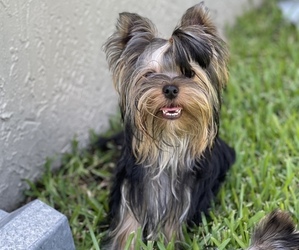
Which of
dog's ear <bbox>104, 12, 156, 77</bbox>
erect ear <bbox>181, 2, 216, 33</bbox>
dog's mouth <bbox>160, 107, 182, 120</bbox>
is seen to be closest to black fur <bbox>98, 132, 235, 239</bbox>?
dog's mouth <bbox>160, 107, 182, 120</bbox>

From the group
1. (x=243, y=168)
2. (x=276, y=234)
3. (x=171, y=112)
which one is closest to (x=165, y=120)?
(x=171, y=112)

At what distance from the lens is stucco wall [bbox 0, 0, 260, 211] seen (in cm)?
357

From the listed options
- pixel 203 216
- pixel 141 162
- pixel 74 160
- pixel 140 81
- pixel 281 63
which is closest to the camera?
pixel 140 81

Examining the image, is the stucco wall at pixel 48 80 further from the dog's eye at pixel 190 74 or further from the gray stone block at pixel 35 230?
the dog's eye at pixel 190 74

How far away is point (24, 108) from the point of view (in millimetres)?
3734

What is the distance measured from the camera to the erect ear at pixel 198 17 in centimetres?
306

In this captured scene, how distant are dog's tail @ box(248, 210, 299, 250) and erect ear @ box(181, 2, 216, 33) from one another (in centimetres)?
94

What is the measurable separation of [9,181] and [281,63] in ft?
7.94

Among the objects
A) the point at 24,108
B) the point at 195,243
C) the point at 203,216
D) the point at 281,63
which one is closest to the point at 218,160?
the point at 203,216

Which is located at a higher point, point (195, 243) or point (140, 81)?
point (140, 81)

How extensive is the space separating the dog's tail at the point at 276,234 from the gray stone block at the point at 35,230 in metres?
0.90

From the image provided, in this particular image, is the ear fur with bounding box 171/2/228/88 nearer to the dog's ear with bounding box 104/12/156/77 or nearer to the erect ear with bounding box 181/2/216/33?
the erect ear with bounding box 181/2/216/33

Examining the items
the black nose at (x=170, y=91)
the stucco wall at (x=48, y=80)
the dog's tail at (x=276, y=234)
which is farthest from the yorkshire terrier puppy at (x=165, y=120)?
the stucco wall at (x=48, y=80)

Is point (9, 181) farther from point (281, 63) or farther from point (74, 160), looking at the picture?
point (281, 63)
